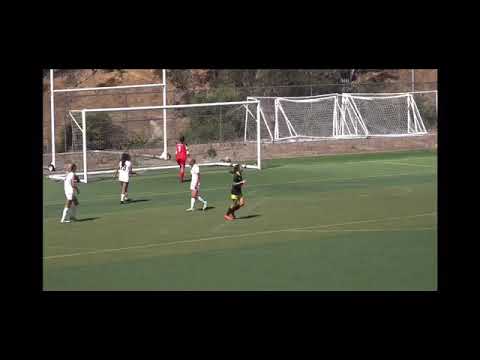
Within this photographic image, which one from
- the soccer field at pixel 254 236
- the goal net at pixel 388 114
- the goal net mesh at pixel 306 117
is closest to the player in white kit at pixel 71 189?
the soccer field at pixel 254 236

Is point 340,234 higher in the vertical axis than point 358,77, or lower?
lower

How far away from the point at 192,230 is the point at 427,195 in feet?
32.9

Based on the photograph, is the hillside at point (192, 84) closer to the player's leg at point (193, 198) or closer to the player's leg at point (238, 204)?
the player's leg at point (193, 198)

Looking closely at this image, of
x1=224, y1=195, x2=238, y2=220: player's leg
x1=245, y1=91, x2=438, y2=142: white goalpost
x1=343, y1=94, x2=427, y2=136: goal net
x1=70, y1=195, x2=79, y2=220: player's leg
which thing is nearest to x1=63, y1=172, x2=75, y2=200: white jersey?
x1=70, y1=195, x2=79, y2=220: player's leg

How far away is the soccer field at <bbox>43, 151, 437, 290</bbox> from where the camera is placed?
2073cm

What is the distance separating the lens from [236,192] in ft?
89.5

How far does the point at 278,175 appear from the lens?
4025 centimetres

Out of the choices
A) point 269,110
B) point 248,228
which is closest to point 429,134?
point 269,110

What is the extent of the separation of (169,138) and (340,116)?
9346 millimetres

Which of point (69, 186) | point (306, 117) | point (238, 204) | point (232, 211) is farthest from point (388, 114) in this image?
point (69, 186)

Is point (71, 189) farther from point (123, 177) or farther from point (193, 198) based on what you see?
point (123, 177)

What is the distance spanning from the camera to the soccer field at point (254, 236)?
20.7 meters

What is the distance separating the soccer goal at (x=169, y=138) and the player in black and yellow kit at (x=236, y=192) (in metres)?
14.4

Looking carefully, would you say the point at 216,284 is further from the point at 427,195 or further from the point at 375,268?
the point at 427,195
